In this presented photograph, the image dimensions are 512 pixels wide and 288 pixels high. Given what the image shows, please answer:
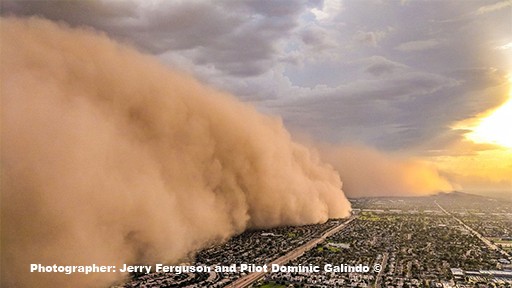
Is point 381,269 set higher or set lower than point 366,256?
lower

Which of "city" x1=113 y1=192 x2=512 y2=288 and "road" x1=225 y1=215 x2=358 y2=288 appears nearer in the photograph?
"road" x1=225 y1=215 x2=358 y2=288

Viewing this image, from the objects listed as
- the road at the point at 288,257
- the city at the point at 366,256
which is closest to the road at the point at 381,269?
the city at the point at 366,256

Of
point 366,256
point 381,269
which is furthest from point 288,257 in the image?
point 381,269

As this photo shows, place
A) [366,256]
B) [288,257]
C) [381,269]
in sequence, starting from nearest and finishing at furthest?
1. [381,269]
2. [288,257]
3. [366,256]

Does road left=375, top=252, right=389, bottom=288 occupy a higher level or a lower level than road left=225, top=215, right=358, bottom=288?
lower

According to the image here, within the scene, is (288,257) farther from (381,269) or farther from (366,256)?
(381,269)

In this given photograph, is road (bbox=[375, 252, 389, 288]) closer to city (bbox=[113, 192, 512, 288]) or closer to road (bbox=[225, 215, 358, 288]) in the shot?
city (bbox=[113, 192, 512, 288])

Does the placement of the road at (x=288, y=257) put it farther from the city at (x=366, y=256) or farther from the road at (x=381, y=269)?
the road at (x=381, y=269)

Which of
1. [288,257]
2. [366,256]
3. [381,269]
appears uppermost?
[288,257]

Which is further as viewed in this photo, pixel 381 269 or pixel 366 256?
pixel 366 256

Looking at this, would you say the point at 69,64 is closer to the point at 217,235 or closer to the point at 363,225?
the point at 217,235

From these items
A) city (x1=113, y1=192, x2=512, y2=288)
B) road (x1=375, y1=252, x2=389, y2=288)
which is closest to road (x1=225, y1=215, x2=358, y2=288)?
city (x1=113, y1=192, x2=512, y2=288)
